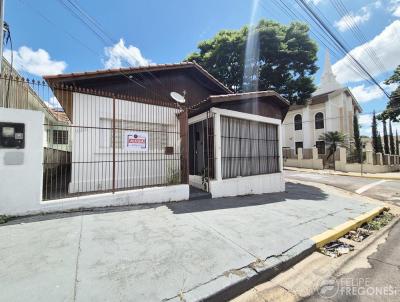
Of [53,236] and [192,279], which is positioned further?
[53,236]

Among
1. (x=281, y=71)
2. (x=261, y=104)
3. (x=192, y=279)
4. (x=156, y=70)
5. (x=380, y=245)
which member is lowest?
(x=380, y=245)

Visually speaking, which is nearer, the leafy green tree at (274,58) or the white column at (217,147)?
the white column at (217,147)

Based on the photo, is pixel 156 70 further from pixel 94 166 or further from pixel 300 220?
pixel 300 220

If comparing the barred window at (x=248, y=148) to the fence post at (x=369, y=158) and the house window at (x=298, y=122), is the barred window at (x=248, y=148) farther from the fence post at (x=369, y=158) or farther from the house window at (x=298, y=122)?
the house window at (x=298, y=122)

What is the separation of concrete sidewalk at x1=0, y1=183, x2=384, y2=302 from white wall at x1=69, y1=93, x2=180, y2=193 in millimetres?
1738

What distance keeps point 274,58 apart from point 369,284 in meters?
14.1

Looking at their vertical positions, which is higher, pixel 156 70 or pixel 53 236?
pixel 156 70

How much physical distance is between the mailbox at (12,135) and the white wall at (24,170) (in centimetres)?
7

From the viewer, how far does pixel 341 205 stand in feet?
23.1

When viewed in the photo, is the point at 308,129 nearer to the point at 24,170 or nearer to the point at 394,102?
the point at 394,102

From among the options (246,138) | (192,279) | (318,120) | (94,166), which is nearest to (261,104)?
(246,138)

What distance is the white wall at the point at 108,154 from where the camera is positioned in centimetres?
634

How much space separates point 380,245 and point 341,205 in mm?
3032

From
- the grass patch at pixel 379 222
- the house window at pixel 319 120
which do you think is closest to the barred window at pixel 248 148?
the grass patch at pixel 379 222
